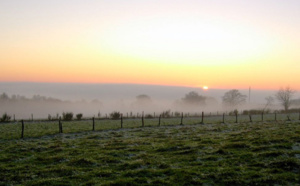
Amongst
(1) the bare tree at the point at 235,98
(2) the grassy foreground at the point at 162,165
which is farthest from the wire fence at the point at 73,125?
(1) the bare tree at the point at 235,98

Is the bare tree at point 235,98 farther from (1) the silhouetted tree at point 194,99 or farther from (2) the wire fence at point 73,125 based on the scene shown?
(2) the wire fence at point 73,125

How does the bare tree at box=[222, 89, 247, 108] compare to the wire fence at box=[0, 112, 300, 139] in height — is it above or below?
above

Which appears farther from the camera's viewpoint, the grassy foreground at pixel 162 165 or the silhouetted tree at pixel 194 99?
Result: the silhouetted tree at pixel 194 99

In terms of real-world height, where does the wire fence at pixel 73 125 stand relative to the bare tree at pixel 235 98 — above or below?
below

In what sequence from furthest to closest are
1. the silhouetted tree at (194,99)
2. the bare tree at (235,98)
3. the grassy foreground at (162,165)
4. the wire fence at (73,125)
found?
the silhouetted tree at (194,99), the bare tree at (235,98), the wire fence at (73,125), the grassy foreground at (162,165)

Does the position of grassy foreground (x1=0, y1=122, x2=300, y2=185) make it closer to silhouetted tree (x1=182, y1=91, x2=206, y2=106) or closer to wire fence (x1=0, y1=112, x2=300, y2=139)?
wire fence (x1=0, y1=112, x2=300, y2=139)

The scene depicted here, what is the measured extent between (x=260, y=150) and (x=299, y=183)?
6.60 metres

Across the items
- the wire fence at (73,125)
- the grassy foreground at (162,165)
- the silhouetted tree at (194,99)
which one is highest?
the silhouetted tree at (194,99)

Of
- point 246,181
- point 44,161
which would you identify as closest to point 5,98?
point 44,161

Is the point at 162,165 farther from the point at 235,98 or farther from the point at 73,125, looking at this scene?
the point at 235,98

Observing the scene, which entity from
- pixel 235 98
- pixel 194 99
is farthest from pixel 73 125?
pixel 194 99

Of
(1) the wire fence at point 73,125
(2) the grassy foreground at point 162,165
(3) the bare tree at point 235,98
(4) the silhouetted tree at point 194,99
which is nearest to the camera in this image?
(2) the grassy foreground at point 162,165

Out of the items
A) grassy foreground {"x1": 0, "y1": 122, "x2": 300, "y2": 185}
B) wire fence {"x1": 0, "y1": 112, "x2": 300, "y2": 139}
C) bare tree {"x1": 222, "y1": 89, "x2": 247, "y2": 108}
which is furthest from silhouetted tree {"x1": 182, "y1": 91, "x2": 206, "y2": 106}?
grassy foreground {"x1": 0, "y1": 122, "x2": 300, "y2": 185}

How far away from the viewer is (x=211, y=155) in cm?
1634
